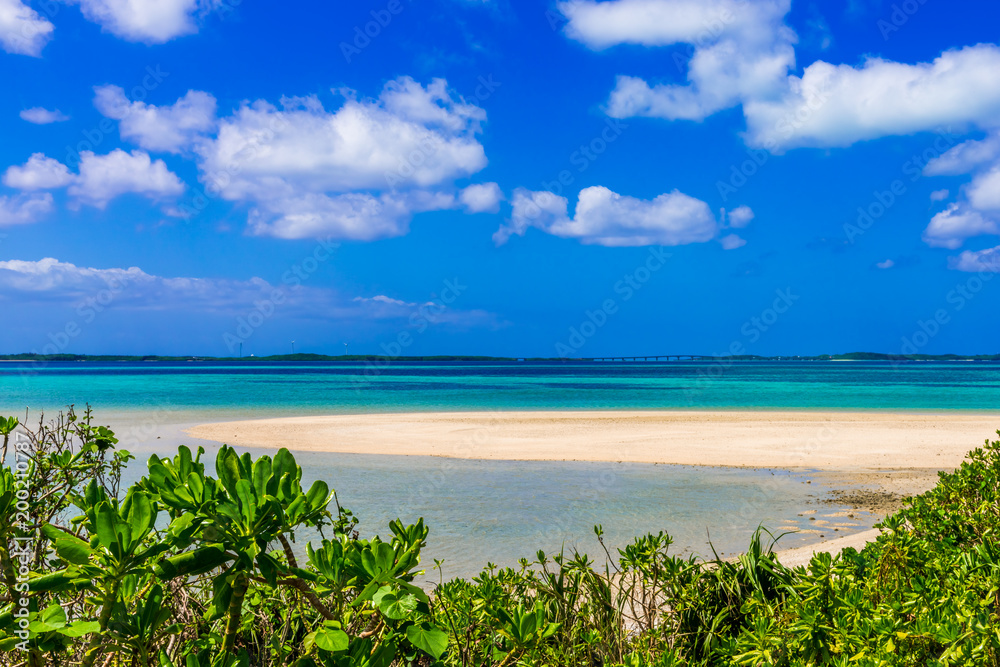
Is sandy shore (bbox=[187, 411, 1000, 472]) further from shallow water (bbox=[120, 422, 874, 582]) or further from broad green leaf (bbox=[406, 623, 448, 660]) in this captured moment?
broad green leaf (bbox=[406, 623, 448, 660])

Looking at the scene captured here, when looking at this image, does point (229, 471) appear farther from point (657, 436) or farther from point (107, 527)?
point (657, 436)

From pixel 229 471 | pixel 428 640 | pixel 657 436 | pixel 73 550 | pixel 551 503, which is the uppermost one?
pixel 229 471

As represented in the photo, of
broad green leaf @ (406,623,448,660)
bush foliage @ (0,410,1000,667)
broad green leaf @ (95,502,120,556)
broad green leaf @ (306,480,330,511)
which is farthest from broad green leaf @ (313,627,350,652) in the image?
broad green leaf @ (95,502,120,556)

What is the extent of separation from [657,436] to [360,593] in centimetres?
2067

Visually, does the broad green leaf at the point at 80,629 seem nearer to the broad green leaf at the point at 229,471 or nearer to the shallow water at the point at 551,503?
the broad green leaf at the point at 229,471

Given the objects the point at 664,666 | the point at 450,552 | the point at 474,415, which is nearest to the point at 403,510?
the point at 450,552

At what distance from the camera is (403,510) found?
11.0 metres

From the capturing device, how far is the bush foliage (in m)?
1.34

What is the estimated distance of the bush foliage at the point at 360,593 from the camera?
52.9 inches

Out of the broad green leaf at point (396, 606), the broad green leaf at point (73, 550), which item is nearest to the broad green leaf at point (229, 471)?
the broad green leaf at point (73, 550)

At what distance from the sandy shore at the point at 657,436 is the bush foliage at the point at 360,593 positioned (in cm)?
1373

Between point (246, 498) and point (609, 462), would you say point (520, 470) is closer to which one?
point (609, 462)

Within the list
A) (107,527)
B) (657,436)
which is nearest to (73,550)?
(107,527)

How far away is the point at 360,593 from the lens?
1.56m
